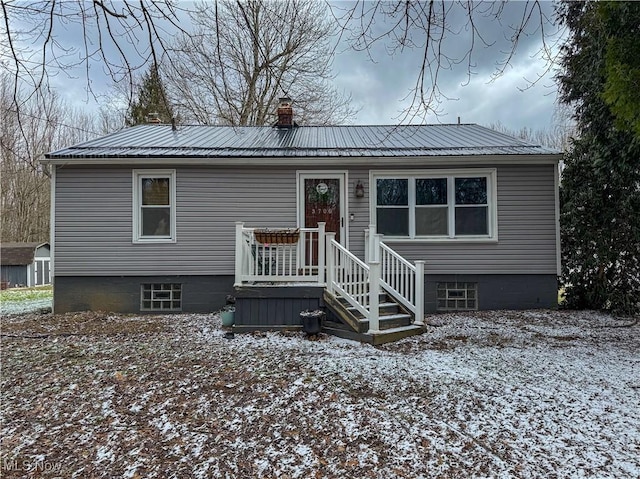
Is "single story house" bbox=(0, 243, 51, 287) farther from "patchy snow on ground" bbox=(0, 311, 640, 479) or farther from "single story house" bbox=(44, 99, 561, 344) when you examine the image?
"patchy snow on ground" bbox=(0, 311, 640, 479)

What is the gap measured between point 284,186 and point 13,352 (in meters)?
4.85

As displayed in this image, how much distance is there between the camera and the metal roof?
723 cm

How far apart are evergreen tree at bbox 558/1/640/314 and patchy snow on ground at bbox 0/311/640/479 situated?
2008 millimetres

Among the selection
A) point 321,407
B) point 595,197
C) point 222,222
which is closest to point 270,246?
point 222,222

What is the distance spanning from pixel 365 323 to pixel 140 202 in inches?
199

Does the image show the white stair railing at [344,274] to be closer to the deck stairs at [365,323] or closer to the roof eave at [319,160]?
the deck stairs at [365,323]

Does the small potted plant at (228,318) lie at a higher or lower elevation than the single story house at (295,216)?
lower

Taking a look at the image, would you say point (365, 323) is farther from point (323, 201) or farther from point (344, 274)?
point (323, 201)

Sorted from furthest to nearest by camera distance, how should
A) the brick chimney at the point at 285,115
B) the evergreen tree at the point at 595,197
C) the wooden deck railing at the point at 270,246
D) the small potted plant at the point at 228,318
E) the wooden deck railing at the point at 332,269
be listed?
1. the brick chimney at the point at 285,115
2. the evergreen tree at the point at 595,197
3. the small potted plant at the point at 228,318
4. the wooden deck railing at the point at 270,246
5. the wooden deck railing at the point at 332,269

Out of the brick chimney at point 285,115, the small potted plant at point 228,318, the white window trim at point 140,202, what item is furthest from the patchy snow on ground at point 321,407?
the brick chimney at point 285,115

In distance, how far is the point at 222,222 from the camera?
293 inches

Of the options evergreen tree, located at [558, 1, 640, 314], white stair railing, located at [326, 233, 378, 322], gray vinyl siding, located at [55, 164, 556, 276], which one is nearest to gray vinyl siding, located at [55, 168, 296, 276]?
gray vinyl siding, located at [55, 164, 556, 276]

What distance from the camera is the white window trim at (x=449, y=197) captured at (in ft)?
24.1

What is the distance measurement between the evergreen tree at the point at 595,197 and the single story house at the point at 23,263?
72.3ft
